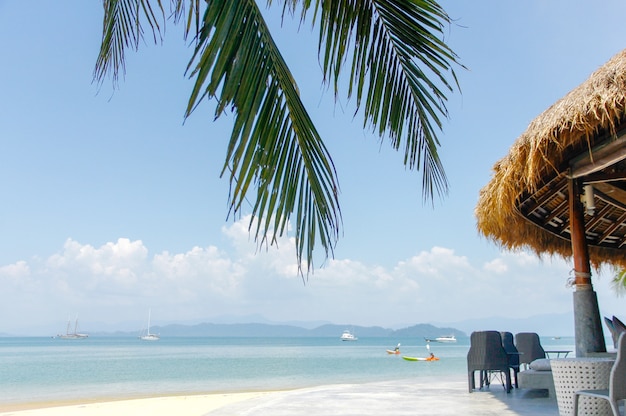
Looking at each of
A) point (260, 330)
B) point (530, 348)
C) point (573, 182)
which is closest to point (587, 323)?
point (573, 182)

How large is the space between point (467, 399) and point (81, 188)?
73.8ft

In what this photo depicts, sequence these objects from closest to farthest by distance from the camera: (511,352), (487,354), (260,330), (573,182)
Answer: (573,182), (487,354), (511,352), (260,330)

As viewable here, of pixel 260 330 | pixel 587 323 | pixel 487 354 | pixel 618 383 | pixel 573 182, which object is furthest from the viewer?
pixel 260 330

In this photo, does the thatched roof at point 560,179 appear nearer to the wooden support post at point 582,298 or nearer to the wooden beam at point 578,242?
the wooden beam at point 578,242

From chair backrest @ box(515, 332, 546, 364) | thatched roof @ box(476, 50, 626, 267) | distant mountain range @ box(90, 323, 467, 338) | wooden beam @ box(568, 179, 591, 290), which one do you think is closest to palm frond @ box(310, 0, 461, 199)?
thatched roof @ box(476, 50, 626, 267)

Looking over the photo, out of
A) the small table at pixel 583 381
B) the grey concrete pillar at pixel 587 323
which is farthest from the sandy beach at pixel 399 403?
the small table at pixel 583 381

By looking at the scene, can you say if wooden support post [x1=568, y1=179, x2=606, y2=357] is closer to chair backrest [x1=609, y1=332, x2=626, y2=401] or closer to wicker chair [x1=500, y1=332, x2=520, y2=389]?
chair backrest [x1=609, y1=332, x2=626, y2=401]

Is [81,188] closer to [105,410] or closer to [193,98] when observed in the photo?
[105,410]

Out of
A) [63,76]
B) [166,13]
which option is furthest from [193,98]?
[63,76]

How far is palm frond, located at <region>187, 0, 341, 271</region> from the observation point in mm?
1057

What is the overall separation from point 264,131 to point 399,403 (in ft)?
15.7

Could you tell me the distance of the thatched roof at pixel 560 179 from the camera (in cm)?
347

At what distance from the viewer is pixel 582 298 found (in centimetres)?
437

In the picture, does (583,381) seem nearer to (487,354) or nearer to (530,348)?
(487,354)
